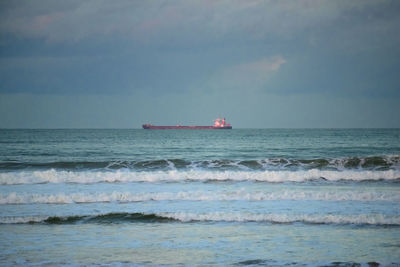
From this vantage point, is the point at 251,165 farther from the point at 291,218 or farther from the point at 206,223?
the point at 206,223

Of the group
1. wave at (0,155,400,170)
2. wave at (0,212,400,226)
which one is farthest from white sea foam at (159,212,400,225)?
wave at (0,155,400,170)

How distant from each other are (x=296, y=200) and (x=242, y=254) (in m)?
6.31

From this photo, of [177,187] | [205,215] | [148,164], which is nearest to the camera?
[205,215]

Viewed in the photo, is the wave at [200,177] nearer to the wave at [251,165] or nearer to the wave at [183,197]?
the wave at [183,197]

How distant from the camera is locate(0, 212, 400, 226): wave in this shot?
11.2m

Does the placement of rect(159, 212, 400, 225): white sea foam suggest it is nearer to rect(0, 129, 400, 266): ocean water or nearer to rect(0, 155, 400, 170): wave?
rect(0, 129, 400, 266): ocean water

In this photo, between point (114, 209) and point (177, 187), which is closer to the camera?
point (114, 209)

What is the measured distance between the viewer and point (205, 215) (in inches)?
469

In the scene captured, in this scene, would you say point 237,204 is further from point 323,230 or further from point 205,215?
point 323,230

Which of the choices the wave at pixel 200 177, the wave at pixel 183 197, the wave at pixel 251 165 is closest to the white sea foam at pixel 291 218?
the wave at pixel 183 197

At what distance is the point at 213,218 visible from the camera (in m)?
11.8

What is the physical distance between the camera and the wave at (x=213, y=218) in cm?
1124


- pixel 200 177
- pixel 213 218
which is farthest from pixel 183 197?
pixel 200 177

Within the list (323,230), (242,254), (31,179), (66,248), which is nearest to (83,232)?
(66,248)
